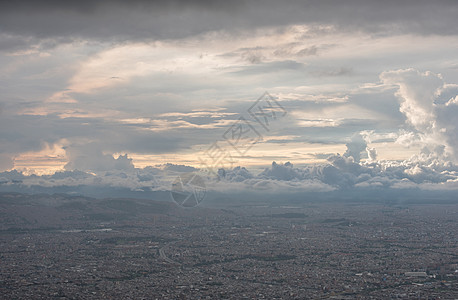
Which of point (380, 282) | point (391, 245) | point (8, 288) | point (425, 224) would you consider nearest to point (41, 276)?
point (8, 288)

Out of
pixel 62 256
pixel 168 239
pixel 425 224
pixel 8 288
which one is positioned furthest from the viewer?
pixel 425 224

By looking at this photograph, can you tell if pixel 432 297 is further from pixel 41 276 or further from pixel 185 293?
pixel 41 276

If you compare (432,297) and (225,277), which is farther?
(225,277)

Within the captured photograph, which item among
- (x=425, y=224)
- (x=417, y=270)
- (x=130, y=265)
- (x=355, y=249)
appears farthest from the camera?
(x=425, y=224)

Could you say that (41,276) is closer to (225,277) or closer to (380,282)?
(225,277)

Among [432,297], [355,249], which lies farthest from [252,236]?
[432,297]

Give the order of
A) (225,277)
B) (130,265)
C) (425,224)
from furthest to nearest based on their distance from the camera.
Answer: (425,224)
(130,265)
(225,277)
